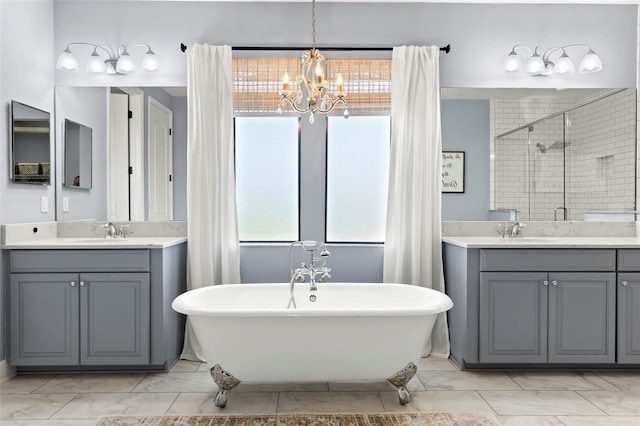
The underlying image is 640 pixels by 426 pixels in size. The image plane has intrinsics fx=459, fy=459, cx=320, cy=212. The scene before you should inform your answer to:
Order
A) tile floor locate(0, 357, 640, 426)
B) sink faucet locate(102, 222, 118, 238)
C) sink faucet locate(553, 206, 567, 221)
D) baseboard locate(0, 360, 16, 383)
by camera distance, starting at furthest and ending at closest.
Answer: sink faucet locate(553, 206, 567, 221)
sink faucet locate(102, 222, 118, 238)
baseboard locate(0, 360, 16, 383)
tile floor locate(0, 357, 640, 426)

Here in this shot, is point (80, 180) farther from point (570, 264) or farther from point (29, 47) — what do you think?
point (570, 264)

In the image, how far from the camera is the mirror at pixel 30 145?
2.99 meters

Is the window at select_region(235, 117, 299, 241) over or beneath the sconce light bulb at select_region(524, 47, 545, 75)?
beneath

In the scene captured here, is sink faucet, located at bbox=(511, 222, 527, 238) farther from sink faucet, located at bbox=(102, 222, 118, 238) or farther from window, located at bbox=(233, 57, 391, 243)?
sink faucet, located at bbox=(102, 222, 118, 238)

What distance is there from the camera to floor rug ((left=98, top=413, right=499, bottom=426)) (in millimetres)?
2316

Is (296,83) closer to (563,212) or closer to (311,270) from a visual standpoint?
(311,270)

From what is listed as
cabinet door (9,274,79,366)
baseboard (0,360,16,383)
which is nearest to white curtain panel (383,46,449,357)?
cabinet door (9,274,79,366)

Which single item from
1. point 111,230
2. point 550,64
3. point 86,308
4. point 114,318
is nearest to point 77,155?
point 111,230

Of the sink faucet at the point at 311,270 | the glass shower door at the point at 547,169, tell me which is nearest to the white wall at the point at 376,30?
the glass shower door at the point at 547,169

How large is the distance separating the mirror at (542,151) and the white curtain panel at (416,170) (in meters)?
0.17

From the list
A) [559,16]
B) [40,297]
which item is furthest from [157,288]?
[559,16]

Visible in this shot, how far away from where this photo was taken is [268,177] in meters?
3.64

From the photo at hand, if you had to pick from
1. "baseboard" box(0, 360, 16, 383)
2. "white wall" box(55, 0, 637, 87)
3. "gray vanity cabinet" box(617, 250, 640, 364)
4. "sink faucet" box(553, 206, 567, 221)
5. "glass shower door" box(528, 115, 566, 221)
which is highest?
"white wall" box(55, 0, 637, 87)

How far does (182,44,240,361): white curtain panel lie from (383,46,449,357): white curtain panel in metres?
1.20
